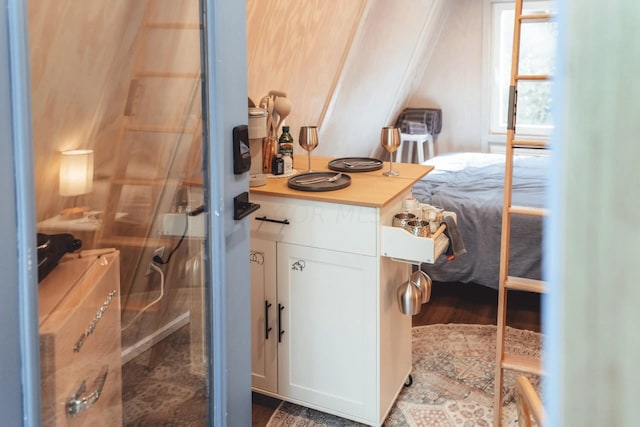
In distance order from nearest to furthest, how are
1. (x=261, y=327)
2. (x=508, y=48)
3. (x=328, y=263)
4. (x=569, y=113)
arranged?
(x=569, y=113) → (x=328, y=263) → (x=261, y=327) → (x=508, y=48)

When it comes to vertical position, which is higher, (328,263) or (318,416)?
(328,263)

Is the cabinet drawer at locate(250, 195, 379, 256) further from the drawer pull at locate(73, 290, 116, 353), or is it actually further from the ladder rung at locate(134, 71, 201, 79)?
the drawer pull at locate(73, 290, 116, 353)

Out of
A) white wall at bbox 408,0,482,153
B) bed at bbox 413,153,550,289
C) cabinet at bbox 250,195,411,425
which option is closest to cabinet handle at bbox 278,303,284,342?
cabinet at bbox 250,195,411,425

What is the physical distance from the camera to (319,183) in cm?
230

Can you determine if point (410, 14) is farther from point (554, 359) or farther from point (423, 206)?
point (554, 359)

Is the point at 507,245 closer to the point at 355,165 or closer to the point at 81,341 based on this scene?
the point at 355,165

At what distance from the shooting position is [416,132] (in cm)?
562

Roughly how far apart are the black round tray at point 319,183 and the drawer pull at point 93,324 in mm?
1034

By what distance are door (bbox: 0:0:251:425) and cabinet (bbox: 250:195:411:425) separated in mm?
387

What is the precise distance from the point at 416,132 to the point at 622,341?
553 centimetres

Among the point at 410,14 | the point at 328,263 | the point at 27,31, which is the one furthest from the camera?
the point at 410,14

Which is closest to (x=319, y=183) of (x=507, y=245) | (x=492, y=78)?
(x=507, y=245)

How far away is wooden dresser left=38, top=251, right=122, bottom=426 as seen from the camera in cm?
109

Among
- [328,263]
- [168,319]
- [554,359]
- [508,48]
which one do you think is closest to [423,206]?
[328,263]
